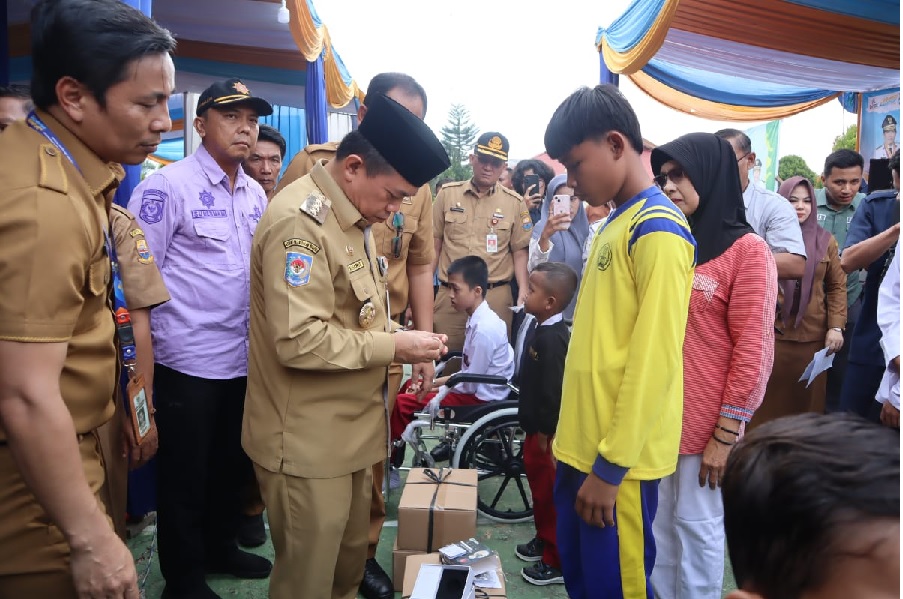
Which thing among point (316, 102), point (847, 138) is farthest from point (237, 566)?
point (847, 138)

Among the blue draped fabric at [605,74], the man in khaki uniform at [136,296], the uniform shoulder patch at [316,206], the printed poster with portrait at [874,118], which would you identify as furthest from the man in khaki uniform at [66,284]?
the printed poster with portrait at [874,118]

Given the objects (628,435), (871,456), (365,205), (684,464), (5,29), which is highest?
(5,29)

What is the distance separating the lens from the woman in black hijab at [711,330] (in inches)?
74.3

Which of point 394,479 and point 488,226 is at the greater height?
point 488,226

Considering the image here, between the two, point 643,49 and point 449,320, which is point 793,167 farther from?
point 449,320

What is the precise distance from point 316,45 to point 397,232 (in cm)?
375

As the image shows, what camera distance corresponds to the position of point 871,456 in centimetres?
73

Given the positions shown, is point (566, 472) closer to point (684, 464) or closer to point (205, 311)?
point (684, 464)

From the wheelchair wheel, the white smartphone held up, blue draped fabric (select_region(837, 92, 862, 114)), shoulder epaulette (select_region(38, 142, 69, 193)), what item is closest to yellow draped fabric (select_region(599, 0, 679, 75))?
the white smartphone held up

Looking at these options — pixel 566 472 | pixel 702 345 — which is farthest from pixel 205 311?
pixel 702 345

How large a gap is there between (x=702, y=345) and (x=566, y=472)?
624 mm

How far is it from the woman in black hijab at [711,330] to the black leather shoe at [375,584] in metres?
1.13

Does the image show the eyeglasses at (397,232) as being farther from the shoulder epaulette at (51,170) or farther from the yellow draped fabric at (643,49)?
the yellow draped fabric at (643,49)

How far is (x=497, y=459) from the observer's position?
3.37m
